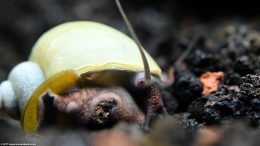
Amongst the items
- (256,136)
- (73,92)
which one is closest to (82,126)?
(73,92)

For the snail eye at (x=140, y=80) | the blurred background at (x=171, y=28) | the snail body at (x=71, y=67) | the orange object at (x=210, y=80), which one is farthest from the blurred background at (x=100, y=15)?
the snail eye at (x=140, y=80)

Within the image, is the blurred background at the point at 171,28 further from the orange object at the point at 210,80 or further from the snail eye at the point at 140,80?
the snail eye at the point at 140,80

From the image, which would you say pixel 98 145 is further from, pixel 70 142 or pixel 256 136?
pixel 256 136

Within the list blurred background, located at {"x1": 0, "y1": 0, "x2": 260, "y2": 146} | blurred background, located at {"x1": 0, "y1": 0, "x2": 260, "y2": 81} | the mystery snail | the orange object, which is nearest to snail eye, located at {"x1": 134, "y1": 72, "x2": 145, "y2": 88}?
the mystery snail

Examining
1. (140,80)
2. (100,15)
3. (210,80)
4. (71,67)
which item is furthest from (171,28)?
(71,67)

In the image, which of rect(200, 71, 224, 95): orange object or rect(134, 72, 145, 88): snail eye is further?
rect(200, 71, 224, 95): orange object

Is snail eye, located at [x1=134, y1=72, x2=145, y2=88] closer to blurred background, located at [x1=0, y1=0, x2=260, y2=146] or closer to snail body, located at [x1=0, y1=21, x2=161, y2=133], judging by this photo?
snail body, located at [x1=0, y1=21, x2=161, y2=133]

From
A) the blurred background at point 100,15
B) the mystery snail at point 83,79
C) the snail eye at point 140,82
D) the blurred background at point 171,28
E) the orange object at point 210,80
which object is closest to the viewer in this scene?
the mystery snail at point 83,79

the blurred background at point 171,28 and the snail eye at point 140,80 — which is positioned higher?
the snail eye at point 140,80
